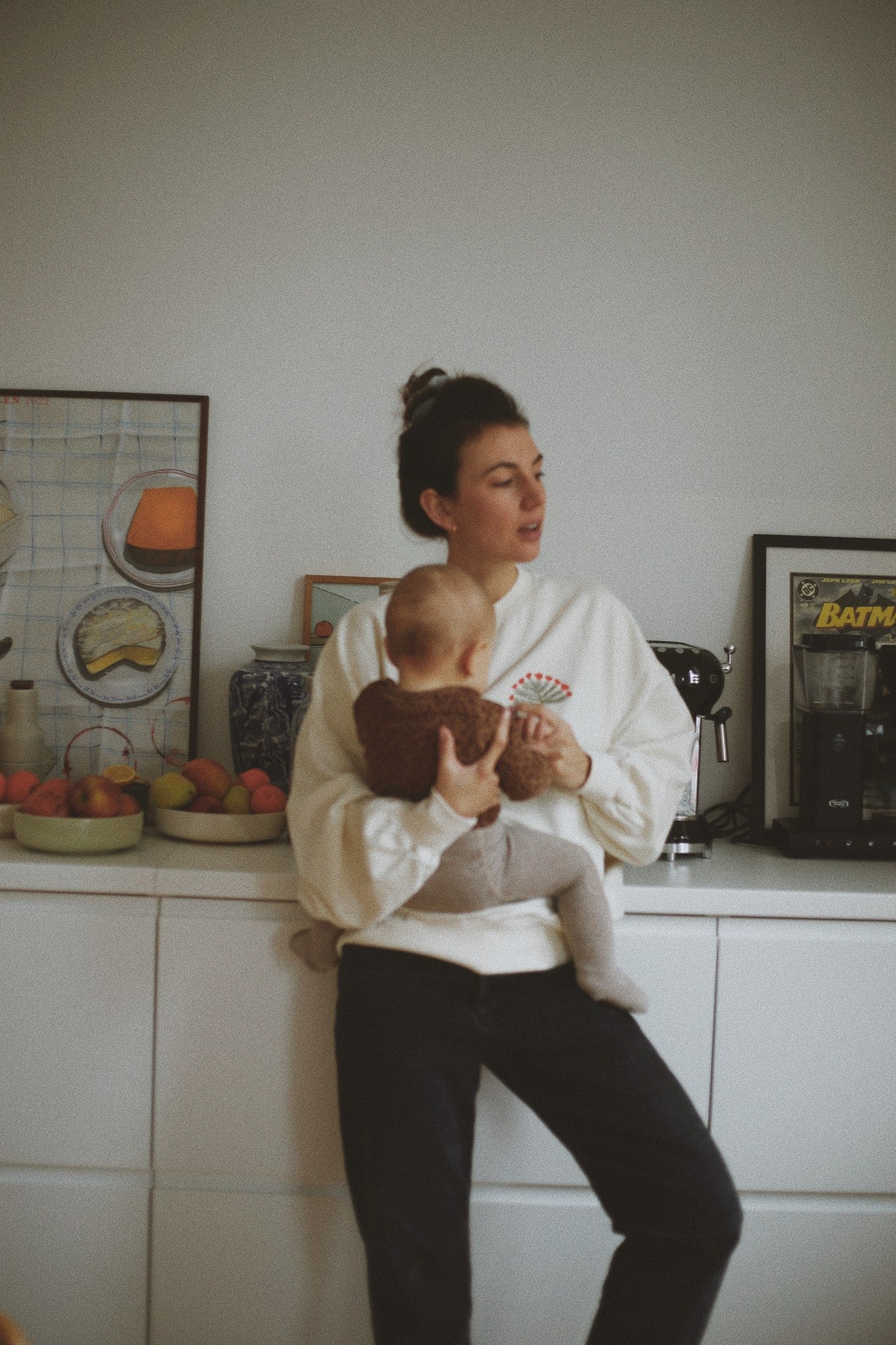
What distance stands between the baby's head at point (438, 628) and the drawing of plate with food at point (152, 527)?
3.23 ft

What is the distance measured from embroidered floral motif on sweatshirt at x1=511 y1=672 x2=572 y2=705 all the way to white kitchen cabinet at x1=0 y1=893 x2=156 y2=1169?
70cm

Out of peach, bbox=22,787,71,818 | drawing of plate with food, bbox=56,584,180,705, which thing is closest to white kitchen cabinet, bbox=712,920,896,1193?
peach, bbox=22,787,71,818

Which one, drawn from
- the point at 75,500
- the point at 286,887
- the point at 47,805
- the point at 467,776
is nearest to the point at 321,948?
the point at 286,887

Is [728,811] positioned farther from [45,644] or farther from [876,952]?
[45,644]

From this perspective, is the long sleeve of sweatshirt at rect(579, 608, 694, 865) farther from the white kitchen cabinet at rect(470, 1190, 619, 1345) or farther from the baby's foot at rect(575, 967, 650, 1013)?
the white kitchen cabinet at rect(470, 1190, 619, 1345)

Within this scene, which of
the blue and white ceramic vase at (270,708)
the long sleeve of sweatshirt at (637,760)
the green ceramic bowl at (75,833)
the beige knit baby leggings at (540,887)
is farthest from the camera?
the blue and white ceramic vase at (270,708)

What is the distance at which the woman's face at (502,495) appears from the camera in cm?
154

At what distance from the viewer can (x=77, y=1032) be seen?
5.46ft

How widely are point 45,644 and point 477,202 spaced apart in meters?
1.28

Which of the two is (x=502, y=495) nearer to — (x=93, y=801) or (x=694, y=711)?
(x=694, y=711)

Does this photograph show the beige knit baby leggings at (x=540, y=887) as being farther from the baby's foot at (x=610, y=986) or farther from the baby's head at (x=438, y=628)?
the baby's head at (x=438, y=628)

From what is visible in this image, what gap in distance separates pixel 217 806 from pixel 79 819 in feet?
0.82

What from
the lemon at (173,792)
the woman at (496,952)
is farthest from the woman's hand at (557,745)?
the lemon at (173,792)

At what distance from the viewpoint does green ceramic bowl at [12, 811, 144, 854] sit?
1717 millimetres
